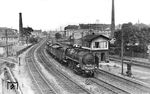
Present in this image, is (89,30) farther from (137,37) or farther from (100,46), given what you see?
(100,46)

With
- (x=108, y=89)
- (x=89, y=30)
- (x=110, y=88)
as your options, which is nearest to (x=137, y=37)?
(x=110, y=88)

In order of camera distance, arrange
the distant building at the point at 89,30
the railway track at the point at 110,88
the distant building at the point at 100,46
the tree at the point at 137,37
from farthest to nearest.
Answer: the distant building at the point at 89,30 < the tree at the point at 137,37 < the distant building at the point at 100,46 < the railway track at the point at 110,88

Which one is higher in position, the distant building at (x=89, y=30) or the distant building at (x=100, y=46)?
the distant building at (x=89, y=30)

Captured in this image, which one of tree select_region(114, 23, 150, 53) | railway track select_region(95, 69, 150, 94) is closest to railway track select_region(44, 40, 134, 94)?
railway track select_region(95, 69, 150, 94)

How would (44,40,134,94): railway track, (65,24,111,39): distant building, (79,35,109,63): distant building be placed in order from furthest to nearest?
(65,24,111,39): distant building < (79,35,109,63): distant building < (44,40,134,94): railway track

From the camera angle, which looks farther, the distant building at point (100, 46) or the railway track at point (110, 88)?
the distant building at point (100, 46)

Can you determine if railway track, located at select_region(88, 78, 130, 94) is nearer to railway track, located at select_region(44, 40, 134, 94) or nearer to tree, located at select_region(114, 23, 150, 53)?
railway track, located at select_region(44, 40, 134, 94)

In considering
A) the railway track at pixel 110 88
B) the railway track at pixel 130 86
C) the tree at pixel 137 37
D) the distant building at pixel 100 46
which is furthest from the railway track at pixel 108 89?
the tree at pixel 137 37

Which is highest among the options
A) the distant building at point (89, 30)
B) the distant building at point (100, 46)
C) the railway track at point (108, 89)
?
the distant building at point (89, 30)

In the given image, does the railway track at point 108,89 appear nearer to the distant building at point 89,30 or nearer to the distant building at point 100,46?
the distant building at point 100,46

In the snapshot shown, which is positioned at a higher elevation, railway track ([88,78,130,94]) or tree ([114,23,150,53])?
tree ([114,23,150,53])

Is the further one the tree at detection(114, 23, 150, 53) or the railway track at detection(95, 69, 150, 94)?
the tree at detection(114, 23, 150, 53)

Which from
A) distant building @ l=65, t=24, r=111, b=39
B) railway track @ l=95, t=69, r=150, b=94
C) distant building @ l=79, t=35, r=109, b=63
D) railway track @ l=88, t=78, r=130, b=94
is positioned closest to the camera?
railway track @ l=88, t=78, r=130, b=94

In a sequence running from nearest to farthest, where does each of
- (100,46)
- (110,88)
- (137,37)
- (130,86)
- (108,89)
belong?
(108,89)
(110,88)
(130,86)
(100,46)
(137,37)
